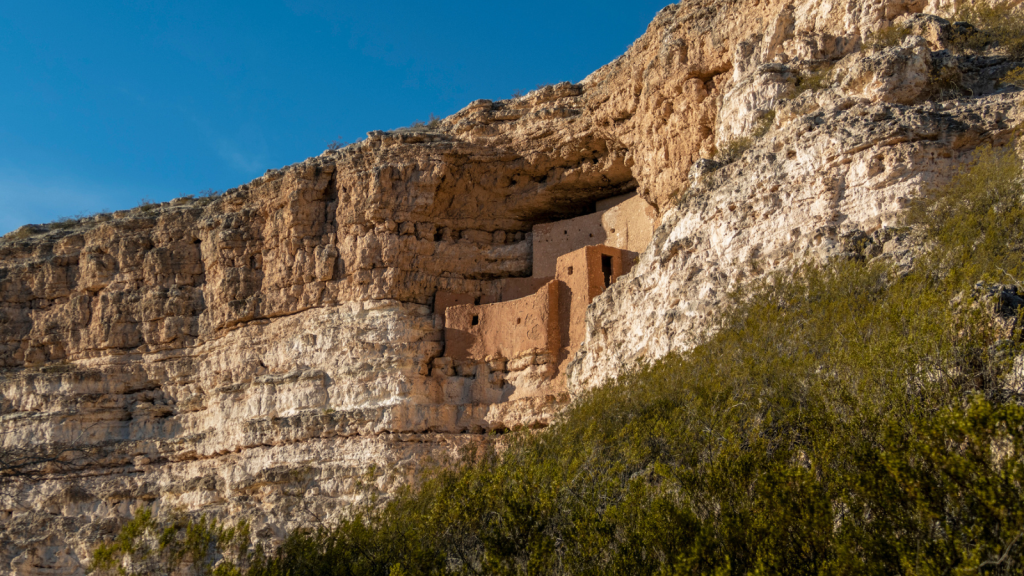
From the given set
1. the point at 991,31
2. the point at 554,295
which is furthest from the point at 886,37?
the point at 554,295

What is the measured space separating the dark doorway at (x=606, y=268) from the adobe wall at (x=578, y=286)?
7 cm

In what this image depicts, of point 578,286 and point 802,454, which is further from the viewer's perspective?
point 578,286

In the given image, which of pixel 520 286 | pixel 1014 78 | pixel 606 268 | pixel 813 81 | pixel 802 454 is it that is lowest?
pixel 802 454

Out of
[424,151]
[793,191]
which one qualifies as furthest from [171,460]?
[793,191]

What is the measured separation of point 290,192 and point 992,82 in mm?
15783

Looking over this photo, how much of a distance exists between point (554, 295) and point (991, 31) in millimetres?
9254

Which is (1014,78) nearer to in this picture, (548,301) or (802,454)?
(802,454)

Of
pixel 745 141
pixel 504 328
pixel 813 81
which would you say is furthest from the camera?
pixel 504 328

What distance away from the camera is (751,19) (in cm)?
1798

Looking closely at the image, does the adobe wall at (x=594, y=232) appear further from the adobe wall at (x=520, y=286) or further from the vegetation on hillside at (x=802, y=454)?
the vegetation on hillside at (x=802, y=454)

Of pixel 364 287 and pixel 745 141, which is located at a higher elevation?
pixel 745 141

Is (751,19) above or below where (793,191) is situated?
above

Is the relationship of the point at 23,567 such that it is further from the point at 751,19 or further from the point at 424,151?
the point at 751,19

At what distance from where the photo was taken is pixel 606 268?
20.2 m
